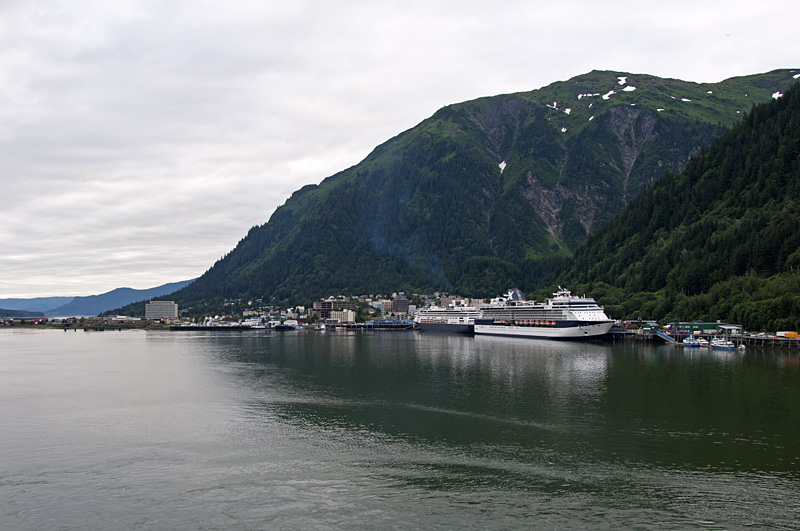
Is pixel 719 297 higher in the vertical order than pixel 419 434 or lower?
higher

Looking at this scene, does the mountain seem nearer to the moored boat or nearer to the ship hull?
the moored boat

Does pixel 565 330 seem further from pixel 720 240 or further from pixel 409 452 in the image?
pixel 409 452

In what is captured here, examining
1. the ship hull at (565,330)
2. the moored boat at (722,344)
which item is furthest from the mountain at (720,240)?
the ship hull at (565,330)

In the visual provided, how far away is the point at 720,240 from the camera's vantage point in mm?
130000

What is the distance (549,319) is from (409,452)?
111 m

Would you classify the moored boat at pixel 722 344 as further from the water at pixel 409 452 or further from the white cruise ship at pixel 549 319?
the white cruise ship at pixel 549 319

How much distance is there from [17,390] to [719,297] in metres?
113

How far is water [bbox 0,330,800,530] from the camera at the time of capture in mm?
26375

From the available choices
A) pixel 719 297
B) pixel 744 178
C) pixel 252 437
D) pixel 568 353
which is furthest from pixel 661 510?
pixel 744 178

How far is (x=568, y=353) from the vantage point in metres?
95.8

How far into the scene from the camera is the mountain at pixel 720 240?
10938cm

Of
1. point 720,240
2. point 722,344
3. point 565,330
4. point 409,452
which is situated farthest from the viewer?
point 565,330

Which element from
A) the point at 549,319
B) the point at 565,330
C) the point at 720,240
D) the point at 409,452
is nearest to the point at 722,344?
the point at 565,330

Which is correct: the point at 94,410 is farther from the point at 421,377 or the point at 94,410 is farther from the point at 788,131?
the point at 788,131
